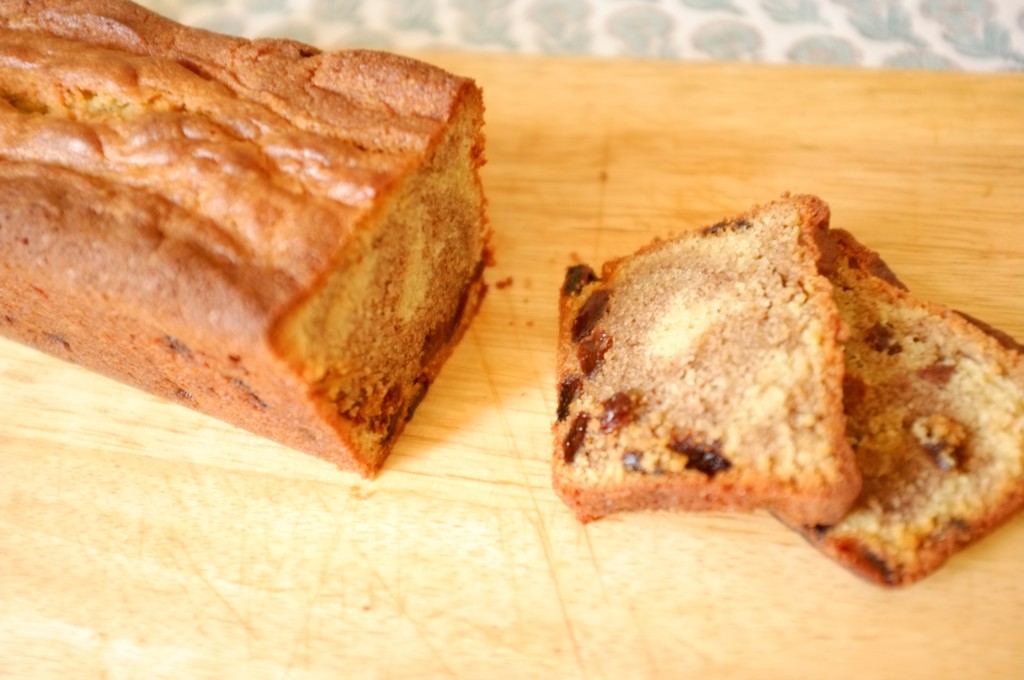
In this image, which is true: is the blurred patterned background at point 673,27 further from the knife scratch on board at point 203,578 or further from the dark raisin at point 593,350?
the knife scratch on board at point 203,578

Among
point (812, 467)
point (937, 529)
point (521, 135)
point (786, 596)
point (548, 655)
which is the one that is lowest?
point (548, 655)

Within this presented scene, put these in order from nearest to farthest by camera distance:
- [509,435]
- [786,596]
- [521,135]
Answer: [786,596], [509,435], [521,135]

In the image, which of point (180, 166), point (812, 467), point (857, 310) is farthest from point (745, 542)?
point (180, 166)

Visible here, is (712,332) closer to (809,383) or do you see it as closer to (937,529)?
(809,383)

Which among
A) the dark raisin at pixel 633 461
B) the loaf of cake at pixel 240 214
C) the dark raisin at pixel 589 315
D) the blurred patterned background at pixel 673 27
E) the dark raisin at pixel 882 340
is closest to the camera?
the loaf of cake at pixel 240 214

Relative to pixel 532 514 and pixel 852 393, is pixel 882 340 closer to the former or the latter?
pixel 852 393

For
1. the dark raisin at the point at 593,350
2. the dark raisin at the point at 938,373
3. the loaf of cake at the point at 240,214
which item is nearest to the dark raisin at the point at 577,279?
the dark raisin at the point at 593,350

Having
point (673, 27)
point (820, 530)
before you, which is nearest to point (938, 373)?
point (820, 530)
